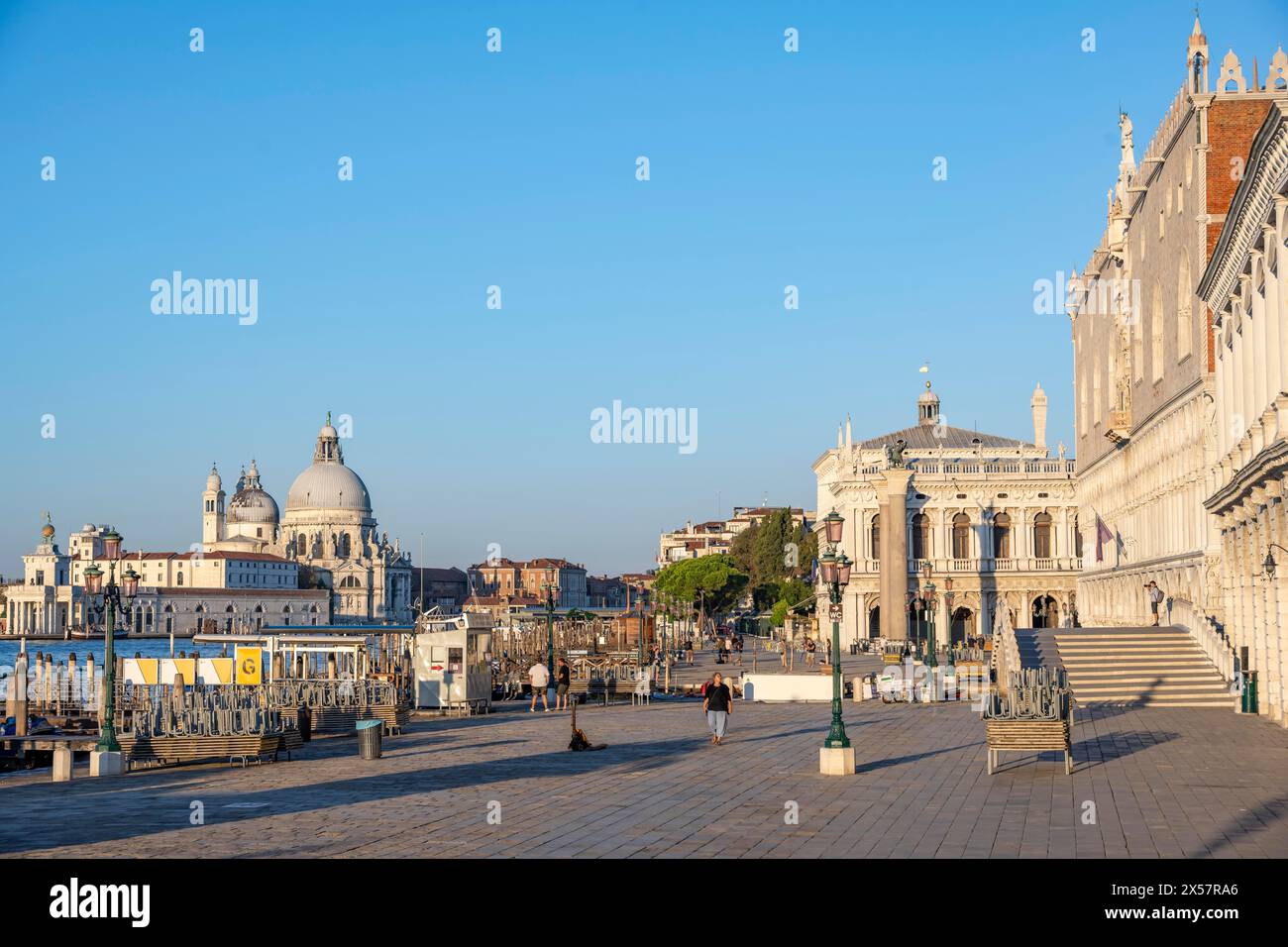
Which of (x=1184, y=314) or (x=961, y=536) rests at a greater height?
(x=1184, y=314)

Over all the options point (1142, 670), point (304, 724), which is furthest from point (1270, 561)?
point (304, 724)

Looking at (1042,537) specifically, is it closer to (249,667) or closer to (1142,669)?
(1142,669)

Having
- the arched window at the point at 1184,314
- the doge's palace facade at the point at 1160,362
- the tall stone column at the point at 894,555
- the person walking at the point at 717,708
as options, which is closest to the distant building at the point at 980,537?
the tall stone column at the point at 894,555

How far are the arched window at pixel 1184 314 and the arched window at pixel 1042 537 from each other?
39.8 m

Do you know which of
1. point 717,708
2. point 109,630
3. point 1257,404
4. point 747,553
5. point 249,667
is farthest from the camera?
point 747,553

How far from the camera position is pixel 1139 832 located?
15.7 metres

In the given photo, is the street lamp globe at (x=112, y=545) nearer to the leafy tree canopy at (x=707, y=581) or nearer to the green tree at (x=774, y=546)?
the green tree at (x=774, y=546)

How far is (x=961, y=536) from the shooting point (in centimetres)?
8575

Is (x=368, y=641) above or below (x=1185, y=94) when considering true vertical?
below

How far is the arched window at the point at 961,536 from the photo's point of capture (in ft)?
281

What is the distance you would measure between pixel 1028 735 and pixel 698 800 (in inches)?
199
